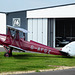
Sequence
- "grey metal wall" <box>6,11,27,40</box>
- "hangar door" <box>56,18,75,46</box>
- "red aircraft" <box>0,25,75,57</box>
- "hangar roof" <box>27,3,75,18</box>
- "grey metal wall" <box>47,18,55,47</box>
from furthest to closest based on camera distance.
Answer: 1. "hangar door" <box>56,18,75,46</box>
2. "grey metal wall" <box>6,11,27,40</box>
3. "grey metal wall" <box>47,18,55,47</box>
4. "hangar roof" <box>27,3,75,18</box>
5. "red aircraft" <box>0,25,75,57</box>

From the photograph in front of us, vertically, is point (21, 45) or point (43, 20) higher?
point (43, 20)

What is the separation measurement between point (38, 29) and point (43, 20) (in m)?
1.60

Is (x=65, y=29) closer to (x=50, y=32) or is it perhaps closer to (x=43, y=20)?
(x=50, y=32)

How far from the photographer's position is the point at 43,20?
31.3 m

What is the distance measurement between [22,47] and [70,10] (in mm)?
13486

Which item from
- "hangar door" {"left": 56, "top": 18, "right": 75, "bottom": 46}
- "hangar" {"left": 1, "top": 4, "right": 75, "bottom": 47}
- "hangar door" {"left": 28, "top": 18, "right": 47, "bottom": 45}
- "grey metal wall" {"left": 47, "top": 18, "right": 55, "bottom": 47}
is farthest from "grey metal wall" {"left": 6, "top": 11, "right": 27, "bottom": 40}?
"hangar door" {"left": 56, "top": 18, "right": 75, "bottom": 46}

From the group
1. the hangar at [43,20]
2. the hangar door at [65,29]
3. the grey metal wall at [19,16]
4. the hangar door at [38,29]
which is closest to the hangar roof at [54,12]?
the hangar at [43,20]

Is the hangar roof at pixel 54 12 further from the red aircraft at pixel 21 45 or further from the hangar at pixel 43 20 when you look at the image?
the red aircraft at pixel 21 45

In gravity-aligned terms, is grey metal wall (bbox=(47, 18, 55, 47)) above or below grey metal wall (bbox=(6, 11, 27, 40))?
below

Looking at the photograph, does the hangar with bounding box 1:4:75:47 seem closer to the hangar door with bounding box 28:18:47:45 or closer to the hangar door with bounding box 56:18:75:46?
the hangar door with bounding box 28:18:47:45

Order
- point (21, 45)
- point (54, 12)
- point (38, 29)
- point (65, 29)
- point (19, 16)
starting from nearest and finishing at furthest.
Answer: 1. point (21, 45)
2. point (54, 12)
3. point (38, 29)
4. point (19, 16)
5. point (65, 29)

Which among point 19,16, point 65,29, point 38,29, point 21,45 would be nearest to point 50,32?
point 38,29

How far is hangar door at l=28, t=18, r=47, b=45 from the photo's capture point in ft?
102

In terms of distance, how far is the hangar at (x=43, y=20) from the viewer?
1154 inches
